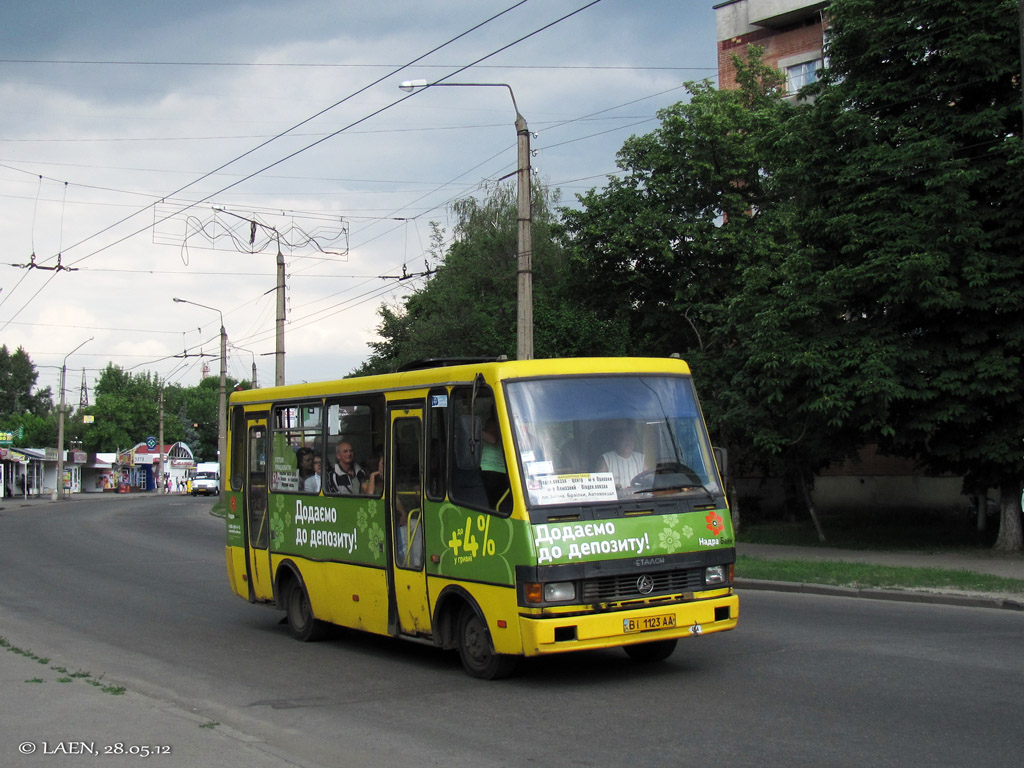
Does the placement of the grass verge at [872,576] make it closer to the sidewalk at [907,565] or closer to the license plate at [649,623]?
the sidewalk at [907,565]

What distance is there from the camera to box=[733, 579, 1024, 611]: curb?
13.5 metres

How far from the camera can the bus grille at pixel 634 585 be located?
846 cm

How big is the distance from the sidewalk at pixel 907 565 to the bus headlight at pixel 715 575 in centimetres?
609

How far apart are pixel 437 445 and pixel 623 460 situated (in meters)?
1.73

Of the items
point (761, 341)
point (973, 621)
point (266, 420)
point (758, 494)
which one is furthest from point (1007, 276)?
point (758, 494)

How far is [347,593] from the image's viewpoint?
1099cm

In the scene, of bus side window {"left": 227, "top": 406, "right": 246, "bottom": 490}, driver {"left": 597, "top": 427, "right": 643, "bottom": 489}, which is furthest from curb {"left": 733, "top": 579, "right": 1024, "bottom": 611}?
bus side window {"left": 227, "top": 406, "right": 246, "bottom": 490}

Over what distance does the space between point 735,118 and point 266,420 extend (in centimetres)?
1834

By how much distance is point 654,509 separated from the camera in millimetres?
8844

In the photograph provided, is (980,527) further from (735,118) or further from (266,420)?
(266,420)

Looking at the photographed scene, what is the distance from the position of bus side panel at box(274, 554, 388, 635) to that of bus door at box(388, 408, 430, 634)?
13.0 inches

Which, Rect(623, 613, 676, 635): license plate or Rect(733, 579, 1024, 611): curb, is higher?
Rect(623, 613, 676, 635): license plate

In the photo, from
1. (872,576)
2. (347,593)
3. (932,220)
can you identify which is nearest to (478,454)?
(347,593)

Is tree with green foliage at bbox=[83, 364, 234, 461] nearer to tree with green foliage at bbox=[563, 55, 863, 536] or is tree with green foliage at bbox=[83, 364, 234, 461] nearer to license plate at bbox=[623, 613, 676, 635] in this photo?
tree with green foliage at bbox=[563, 55, 863, 536]
